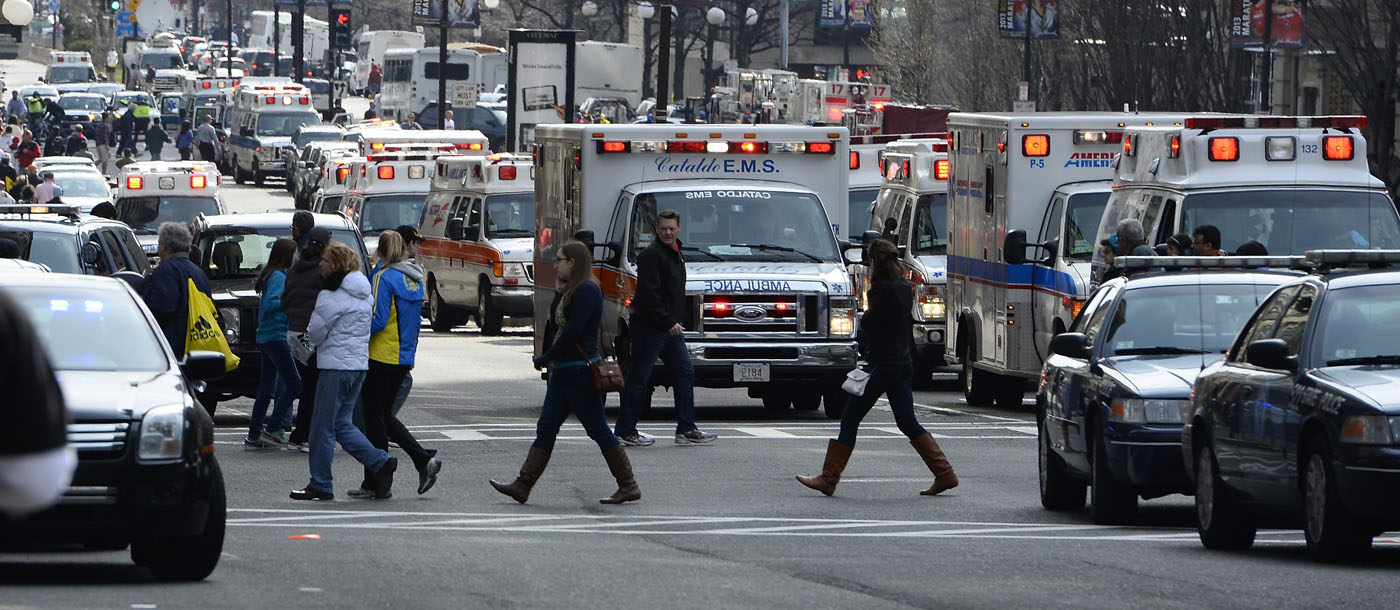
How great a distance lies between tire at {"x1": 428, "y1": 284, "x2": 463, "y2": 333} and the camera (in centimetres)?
3238

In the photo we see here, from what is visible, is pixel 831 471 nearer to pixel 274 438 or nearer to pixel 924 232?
pixel 274 438

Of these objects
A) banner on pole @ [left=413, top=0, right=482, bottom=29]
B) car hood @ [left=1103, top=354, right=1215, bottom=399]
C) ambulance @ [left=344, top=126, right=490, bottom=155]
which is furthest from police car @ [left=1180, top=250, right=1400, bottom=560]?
banner on pole @ [left=413, top=0, right=482, bottom=29]

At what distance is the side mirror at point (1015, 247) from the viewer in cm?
1953

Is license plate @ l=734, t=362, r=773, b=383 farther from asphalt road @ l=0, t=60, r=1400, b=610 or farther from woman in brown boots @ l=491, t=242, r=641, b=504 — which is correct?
woman in brown boots @ l=491, t=242, r=641, b=504

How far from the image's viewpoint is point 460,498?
13.9 m

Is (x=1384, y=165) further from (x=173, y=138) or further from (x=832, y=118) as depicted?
(x=173, y=138)

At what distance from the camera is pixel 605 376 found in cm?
1307

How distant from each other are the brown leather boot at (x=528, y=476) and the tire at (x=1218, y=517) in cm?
380

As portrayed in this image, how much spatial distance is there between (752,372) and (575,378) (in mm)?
6196

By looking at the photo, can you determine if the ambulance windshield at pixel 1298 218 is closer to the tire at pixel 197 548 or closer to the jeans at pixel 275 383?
the jeans at pixel 275 383

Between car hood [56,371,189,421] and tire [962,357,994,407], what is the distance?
12.6 meters

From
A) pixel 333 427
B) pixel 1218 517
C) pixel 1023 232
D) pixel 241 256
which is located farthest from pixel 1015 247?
pixel 1218 517

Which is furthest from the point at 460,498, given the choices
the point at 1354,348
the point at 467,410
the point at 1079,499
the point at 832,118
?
the point at 832,118

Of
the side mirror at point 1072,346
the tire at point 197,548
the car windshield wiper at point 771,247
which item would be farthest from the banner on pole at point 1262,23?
the tire at point 197,548
